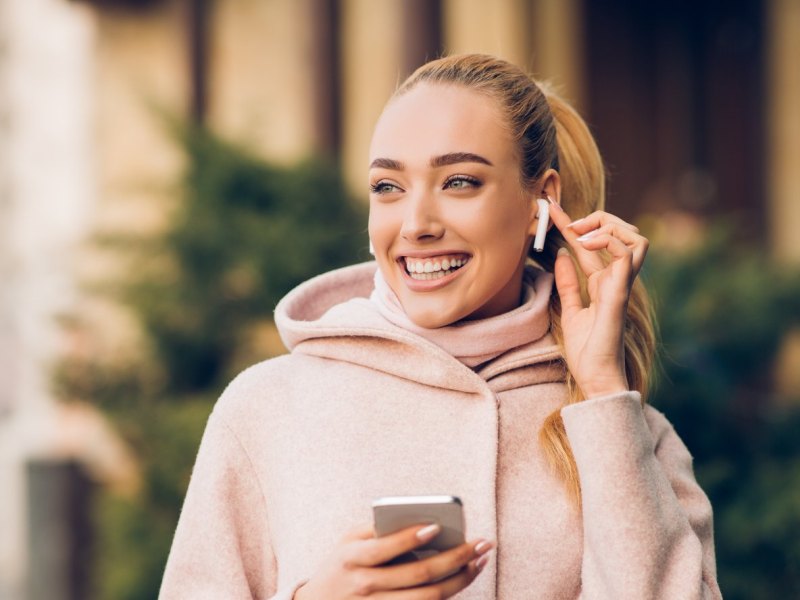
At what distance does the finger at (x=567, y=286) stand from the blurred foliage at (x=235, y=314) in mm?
1856

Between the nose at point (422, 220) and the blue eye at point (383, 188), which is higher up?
the blue eye at point (383, 188)

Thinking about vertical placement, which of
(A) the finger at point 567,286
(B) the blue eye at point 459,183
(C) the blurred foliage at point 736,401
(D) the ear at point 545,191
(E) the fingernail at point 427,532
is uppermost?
(B) the blue eye at point 459,183

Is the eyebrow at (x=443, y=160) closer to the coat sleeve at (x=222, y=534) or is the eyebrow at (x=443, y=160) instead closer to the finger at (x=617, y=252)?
the finger at (x=617, y=252)

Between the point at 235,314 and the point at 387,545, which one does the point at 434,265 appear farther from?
the point at 235,314

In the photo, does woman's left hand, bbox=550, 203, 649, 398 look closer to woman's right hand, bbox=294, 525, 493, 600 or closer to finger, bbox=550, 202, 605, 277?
finger, bbox=550, 202, 605, 277

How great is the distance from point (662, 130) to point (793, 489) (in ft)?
14.4

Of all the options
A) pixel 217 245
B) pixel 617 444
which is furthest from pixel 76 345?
pixel 617 444

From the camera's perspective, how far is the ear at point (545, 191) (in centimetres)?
211

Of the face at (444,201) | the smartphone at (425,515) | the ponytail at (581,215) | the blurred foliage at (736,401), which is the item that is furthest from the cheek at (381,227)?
the blurred foliage at (736,401)

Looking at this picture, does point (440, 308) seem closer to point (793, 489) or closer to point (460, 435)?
point (460, 435)

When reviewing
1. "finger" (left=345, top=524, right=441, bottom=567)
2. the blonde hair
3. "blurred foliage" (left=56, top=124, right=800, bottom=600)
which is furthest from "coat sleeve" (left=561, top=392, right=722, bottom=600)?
"blurred foliage" (left=56, top=124, right=800, bottom=600)

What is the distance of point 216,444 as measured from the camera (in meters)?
2.04

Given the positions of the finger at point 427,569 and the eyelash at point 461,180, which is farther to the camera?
the eyelash at point 461,180

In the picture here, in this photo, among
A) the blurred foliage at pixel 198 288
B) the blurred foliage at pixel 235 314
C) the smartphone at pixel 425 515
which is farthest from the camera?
the blurred foliage at pixel 198 288
